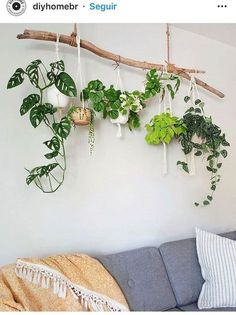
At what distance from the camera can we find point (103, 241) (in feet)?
6.48

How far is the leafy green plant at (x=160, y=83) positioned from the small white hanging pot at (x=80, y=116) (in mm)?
406

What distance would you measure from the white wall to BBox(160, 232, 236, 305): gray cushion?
219mm

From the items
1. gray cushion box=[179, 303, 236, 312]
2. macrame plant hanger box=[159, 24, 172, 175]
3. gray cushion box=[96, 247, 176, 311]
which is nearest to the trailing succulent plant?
macrame plant hanger box=[159, 24, 172, 175]

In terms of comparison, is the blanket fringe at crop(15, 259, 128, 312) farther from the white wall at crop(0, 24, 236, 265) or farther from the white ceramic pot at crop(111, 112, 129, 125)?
the white ceramic pot at crop(111, 112, 129, 125)

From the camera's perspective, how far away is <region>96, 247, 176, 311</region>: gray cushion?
1.68 meters

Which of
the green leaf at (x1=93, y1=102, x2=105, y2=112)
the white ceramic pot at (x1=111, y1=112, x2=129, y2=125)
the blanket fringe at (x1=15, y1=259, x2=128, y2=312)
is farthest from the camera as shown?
the white ceramic pot at (x1=111, y1=112, x2=129, y2=125)

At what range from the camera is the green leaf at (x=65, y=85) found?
64.1 inches

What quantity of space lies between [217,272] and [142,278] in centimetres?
42

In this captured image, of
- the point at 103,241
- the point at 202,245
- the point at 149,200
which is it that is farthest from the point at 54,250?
the point at 202,245

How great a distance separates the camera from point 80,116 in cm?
174

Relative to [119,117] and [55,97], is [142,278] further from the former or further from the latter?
[55,97]
